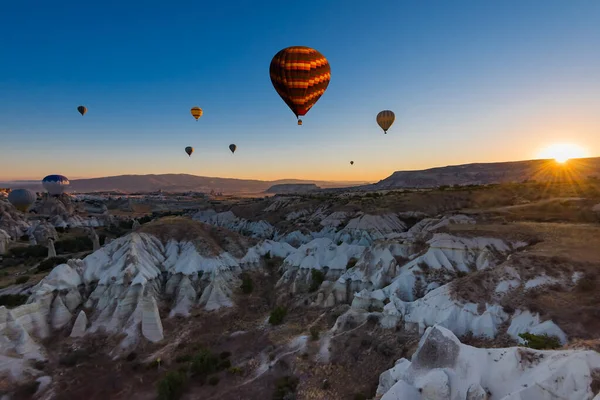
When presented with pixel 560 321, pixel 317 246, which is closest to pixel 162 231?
pixel 317 246

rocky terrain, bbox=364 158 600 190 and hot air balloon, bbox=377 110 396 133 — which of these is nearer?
hot air balloon, bbox=377 110 396 133

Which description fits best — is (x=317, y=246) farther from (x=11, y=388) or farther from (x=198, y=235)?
(x=11, y=388)

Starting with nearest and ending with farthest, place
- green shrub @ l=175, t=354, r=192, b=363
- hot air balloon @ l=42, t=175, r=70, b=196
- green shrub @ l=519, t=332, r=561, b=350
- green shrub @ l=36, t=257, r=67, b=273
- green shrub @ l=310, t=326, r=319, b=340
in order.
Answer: green shrub @ l=519, t=332, r=561, b=350 → green shrub @ l=310, t=326, r=319, b=340 → green shrub @ l=175, t=354, r=192, b=363 → green shrub @ l=36, t=257, r=67, b=273 → hot air balloon @ l=42, t=175, r=70, b=196

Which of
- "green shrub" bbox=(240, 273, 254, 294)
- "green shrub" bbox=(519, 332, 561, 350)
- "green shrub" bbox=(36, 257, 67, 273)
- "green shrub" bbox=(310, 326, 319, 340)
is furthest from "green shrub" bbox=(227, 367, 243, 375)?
"green shrub" bbox=(36, 257, 67, 273)

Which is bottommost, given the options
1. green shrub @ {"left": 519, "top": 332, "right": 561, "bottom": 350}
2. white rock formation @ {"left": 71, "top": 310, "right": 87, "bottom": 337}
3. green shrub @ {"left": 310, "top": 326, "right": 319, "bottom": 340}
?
white rock formation @ {"left": 71, "top": 310, "right": 87, "bottom": 337}

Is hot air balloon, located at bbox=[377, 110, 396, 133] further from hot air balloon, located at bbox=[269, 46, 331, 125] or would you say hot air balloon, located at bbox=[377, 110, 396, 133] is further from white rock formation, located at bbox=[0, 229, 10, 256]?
white rock formation, located at bbox=[0, 229, 10, 256]

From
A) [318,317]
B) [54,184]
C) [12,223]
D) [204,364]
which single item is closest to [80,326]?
[204,364]

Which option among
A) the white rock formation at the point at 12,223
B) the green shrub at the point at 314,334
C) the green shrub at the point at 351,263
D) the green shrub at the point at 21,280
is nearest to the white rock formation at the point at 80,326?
the green shrub at the point at 21,280
